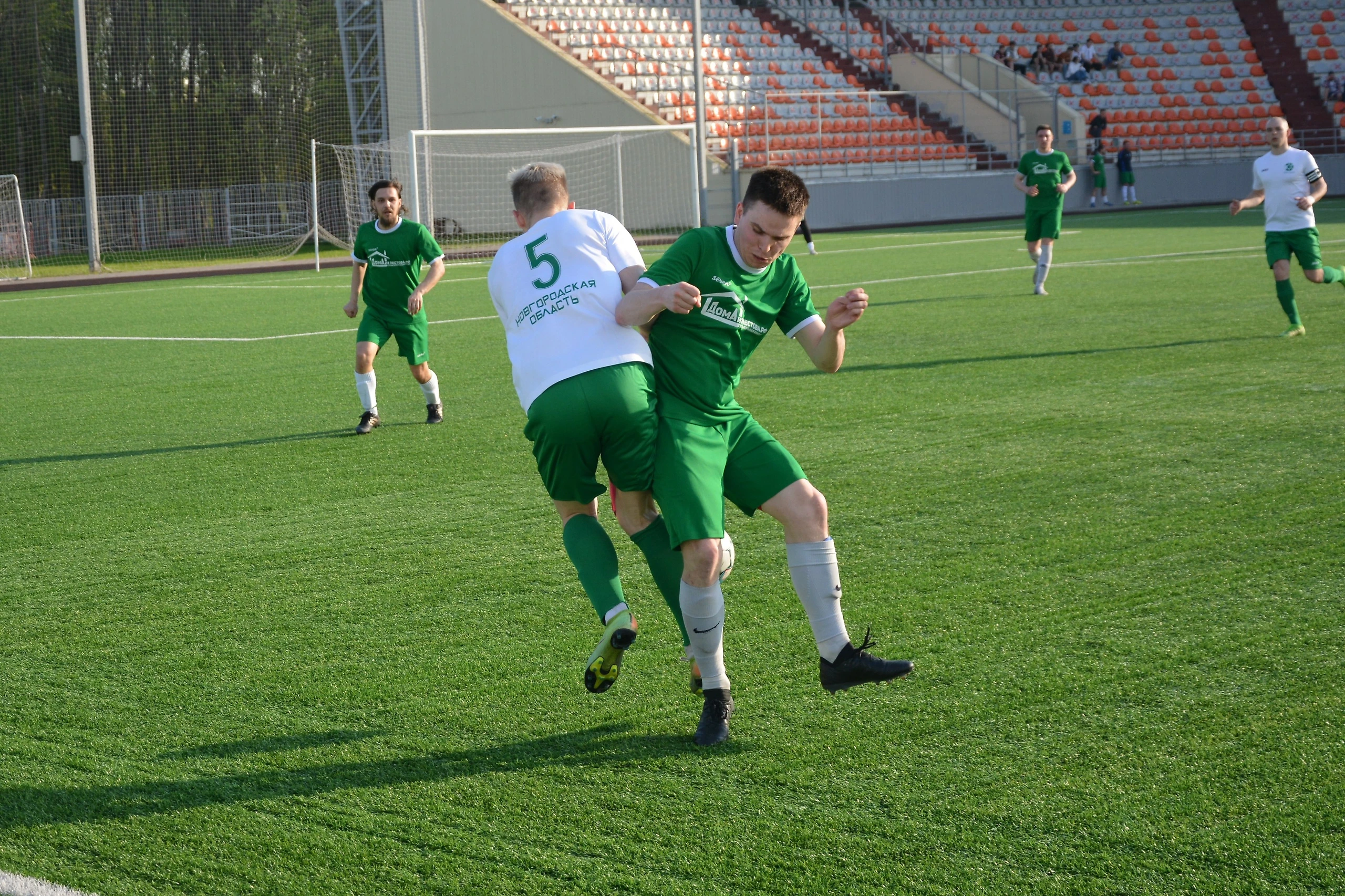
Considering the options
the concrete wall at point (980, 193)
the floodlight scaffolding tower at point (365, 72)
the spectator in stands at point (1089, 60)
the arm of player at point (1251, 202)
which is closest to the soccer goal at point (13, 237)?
the floodlight scaffolding tower at point (365, 72)

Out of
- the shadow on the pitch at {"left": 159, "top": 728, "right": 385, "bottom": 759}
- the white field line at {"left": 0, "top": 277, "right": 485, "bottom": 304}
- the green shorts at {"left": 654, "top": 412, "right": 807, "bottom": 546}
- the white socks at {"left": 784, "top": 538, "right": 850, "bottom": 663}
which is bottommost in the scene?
the white field line at {"left": 0, "top": 277, "right": 485, "bottom": 304}

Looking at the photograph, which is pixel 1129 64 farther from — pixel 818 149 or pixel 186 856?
pixel 186 856

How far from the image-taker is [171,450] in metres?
8.36

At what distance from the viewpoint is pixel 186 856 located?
298 cm

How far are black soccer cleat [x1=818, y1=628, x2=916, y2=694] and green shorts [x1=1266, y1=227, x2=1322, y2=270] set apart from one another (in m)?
8.86

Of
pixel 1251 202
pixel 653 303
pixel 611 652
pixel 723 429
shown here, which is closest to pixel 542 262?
pixel 653 303

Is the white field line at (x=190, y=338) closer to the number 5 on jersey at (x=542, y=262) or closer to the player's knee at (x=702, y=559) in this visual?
the number 5 on jersey at (x=542, y=262)

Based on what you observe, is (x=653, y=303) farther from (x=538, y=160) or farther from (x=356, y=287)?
(x=538, y=160)

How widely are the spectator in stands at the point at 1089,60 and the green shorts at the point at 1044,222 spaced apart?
25.3m

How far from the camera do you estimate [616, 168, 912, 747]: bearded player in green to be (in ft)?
11.6

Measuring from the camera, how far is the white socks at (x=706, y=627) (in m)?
3.58

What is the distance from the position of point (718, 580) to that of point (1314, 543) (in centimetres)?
285

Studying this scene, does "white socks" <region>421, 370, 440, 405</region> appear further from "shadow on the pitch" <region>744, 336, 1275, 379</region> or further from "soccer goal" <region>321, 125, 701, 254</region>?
"soccer goal" <region>321, 125, 701, 254</region>

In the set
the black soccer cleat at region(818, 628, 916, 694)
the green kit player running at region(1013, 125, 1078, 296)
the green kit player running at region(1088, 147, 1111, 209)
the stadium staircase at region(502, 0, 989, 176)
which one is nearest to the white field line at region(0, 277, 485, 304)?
the green kit player running at region(1013, 125, 1078, 296)
